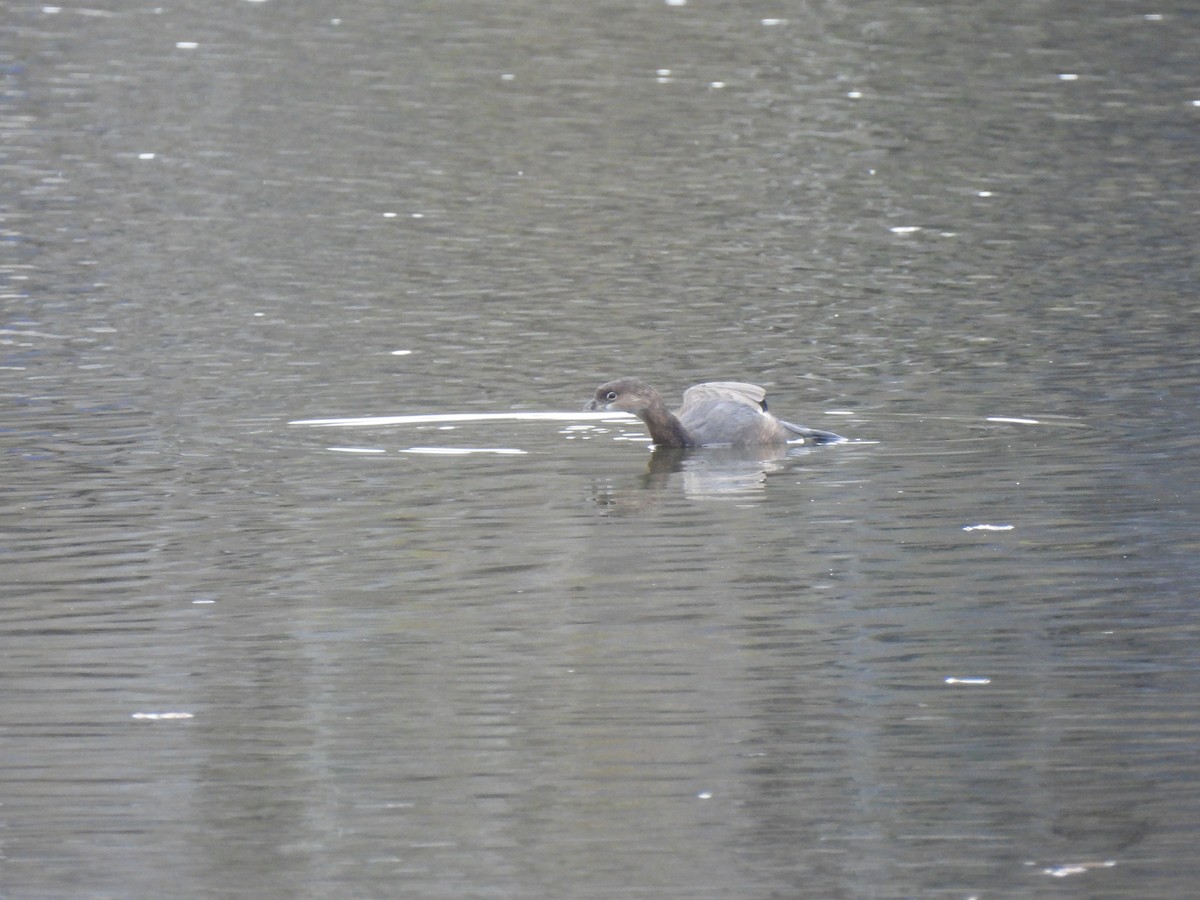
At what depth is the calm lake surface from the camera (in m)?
7.50

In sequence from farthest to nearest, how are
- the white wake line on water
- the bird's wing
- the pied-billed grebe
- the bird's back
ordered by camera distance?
the white wake line on water < the bird's wing < the bird's back < the pied-billed grebe

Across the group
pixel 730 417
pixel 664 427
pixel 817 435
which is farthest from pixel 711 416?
pixel 817 435

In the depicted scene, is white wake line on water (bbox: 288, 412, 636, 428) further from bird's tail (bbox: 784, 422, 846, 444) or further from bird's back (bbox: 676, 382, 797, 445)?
bird's tail (bbox: 784, 422, 846, 444)

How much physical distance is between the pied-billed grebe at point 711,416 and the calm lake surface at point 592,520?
28 cm

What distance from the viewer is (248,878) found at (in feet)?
23.3

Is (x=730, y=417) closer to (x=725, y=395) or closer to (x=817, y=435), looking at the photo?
(x=725, y=395)

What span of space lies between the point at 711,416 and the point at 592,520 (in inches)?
88.8

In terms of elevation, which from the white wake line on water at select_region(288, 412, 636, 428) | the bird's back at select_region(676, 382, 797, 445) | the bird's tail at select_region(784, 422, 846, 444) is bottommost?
the white wake line on water at select_region(288, 412, 636, 428)

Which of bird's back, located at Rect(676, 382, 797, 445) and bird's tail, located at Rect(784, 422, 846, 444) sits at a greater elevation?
bird's back, located at Rect(676, 382, 797, 445)

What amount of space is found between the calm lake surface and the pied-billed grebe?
28 centimetres

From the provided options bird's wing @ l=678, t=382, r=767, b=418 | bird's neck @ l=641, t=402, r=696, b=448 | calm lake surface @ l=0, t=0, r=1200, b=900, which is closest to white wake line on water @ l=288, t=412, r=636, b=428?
calm lake surface @ l=0, t=0, r=1200, b=900

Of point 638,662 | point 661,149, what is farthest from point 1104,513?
point 661,149

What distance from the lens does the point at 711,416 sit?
1393cm

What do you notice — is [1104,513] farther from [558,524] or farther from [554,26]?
[554,26]
